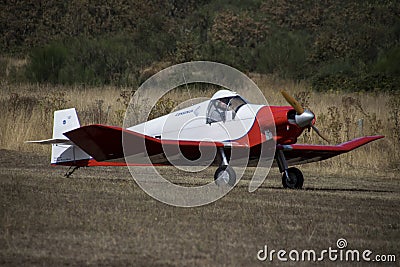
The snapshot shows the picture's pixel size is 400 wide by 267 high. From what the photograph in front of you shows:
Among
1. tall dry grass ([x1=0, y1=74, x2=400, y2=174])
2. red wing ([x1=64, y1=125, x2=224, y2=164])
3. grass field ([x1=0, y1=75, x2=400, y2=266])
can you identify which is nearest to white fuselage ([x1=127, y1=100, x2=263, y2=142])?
red wing ([x1=64, y1=125, x2=224, y2=164])

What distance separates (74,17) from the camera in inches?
1977

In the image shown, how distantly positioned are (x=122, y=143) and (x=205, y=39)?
3460cm

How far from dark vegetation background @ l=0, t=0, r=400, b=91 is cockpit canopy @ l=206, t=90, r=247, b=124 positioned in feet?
55.4

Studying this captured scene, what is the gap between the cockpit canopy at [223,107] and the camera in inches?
516

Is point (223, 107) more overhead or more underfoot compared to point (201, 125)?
more overhead

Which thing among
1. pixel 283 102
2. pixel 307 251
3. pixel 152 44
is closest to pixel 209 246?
pixel 307 251

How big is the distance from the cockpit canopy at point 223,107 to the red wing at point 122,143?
622 millimetres

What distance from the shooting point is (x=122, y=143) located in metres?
12.3

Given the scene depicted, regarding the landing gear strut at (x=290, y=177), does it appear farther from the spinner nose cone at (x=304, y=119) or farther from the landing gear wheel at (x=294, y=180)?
the spinner nose cone at (x=304, y=119)

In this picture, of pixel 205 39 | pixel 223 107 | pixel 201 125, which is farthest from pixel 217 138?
pixel 205 39

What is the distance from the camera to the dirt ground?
694 cm

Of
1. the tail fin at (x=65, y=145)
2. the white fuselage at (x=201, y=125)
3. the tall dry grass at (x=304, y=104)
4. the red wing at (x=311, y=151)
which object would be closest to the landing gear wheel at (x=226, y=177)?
the white fuselage at (x=201, y=125)

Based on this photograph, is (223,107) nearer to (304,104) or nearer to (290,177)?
(290,177)

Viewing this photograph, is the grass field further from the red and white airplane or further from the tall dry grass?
the red and white airplane
